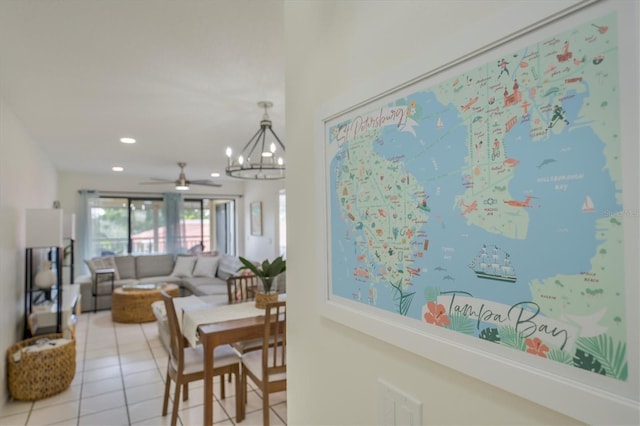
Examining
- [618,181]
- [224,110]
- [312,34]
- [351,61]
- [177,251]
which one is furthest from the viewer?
[177,251]

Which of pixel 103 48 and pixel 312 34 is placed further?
pixel 103 48

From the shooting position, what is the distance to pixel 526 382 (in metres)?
0.56

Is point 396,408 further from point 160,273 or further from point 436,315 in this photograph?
point 160,273

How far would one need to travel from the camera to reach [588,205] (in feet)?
1.60

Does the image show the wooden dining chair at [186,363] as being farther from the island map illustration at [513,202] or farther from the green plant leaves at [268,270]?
the island map illustration at [513,202]

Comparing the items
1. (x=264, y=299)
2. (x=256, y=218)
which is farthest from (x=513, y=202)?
(x=256, y=218)

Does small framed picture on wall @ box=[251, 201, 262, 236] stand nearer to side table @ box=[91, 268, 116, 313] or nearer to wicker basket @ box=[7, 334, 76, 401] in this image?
side table @ box=[91, 268, 116, 313]

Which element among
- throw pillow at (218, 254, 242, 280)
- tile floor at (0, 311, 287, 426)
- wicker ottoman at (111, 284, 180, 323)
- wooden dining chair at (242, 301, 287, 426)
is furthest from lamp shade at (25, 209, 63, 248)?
throw pillow at (218, 254, 242, 280)

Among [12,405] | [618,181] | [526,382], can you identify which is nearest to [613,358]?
[526,382]

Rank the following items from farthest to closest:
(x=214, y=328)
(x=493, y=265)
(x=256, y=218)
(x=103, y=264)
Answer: (x=256, y=218)
(x=103, y=264)
(x=214, y=328)
(x=493, y=265)

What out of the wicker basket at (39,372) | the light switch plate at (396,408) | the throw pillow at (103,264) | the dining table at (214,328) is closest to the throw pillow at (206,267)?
the throw pillow at (103,264)

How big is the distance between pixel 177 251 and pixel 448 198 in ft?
25.9

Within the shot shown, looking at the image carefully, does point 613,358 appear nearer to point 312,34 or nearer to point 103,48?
point 312,34

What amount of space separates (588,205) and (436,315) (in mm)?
334
